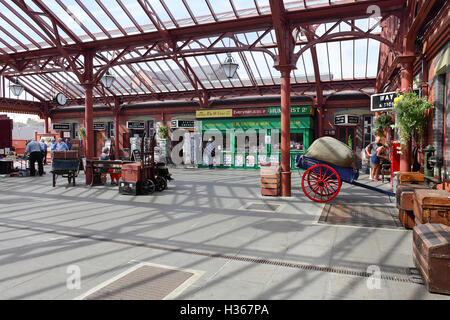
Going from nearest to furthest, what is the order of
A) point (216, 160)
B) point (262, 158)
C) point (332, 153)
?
1. point (332, 153)
2. point (262, 158)
3. point (216, 160)

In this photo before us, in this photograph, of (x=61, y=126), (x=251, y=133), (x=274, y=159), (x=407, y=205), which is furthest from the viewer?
(x=61, y=126)

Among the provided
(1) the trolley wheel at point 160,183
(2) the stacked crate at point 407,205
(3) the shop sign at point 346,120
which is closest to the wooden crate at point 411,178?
(2) the stacked crate at point 407,205

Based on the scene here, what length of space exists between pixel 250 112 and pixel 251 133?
1.26 meters

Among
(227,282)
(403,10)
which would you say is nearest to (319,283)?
(227,282)

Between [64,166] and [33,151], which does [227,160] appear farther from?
[33,151]

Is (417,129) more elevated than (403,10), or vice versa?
(403,10)

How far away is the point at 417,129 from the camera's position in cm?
801

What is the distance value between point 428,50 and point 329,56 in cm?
941

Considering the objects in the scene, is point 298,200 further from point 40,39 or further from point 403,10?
point 40,39

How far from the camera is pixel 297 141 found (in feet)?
61.0

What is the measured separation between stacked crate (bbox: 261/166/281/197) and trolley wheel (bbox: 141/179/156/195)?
354cm

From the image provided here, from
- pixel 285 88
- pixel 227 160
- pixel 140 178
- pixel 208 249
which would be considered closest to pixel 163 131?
pixel 227 160

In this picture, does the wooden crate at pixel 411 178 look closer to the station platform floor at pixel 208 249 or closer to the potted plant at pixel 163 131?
the station platform floor at pixel 208 249

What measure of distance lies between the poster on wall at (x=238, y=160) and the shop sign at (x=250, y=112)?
247 centimetres
